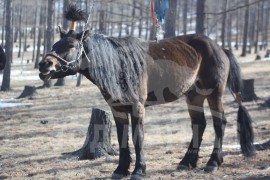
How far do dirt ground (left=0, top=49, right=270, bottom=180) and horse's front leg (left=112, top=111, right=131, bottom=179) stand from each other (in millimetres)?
263

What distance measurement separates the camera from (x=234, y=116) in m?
12.1

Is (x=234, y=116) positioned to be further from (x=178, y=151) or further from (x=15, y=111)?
(x=15, y=111)

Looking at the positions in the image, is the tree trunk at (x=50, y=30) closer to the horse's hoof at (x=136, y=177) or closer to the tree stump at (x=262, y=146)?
the tree stump at (x=262, y=146)

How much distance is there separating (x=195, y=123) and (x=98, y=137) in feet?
Answer: 6.04

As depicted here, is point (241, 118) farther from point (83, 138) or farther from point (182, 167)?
point (83, 138)

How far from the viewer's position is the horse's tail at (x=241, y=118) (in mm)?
6723

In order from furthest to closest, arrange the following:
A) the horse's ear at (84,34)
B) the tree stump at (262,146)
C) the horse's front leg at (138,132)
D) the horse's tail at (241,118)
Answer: the tree stump at (262,146)
the horse's tail at (241,118)
the horse's front leg at (138,132)
the horse's ear at (84,34)

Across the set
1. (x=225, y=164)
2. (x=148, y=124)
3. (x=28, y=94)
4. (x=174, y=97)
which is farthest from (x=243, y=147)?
(x=28, y=94)

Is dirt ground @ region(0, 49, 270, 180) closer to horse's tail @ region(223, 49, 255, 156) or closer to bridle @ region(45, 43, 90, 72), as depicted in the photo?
horse's tail @ region(223, 49, 255, 156)

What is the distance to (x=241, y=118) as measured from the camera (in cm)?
682

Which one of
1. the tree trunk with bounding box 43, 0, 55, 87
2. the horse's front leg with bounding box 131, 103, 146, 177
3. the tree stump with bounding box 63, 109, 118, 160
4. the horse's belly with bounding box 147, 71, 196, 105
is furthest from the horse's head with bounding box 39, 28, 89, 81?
the tree trunk with bounding box 43, 0, 55, 87

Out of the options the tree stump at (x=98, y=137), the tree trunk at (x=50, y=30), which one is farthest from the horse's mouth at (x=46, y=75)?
the tree trunk at (x=50, y=30)

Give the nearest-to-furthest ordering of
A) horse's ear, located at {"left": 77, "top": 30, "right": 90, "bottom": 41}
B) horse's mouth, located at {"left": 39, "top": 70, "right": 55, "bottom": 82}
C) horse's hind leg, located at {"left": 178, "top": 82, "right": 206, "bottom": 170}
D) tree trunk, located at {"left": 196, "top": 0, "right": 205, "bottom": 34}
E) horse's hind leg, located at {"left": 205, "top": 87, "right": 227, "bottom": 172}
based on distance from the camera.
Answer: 1. horse's mouth, located at {"left": 39, "top": 70, "right": 55, "bottom": 82}
2. horse's ear, located at {"left": 77, "top": 30, "right": 90, "bottom": 41}
3. horse's hind leg, located at {"left": 205, "top": 87, "right": 227, "bottom": 172}
4. horse's hind leg, located at {"left": 178, "top": 82, "right": 206, "bottom": 170}
5. tree trunk, located at {"left": 196, "top": 0, "right": 205, "bottom": 34}

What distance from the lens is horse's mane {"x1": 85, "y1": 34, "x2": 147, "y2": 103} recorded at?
5441 millimetres
